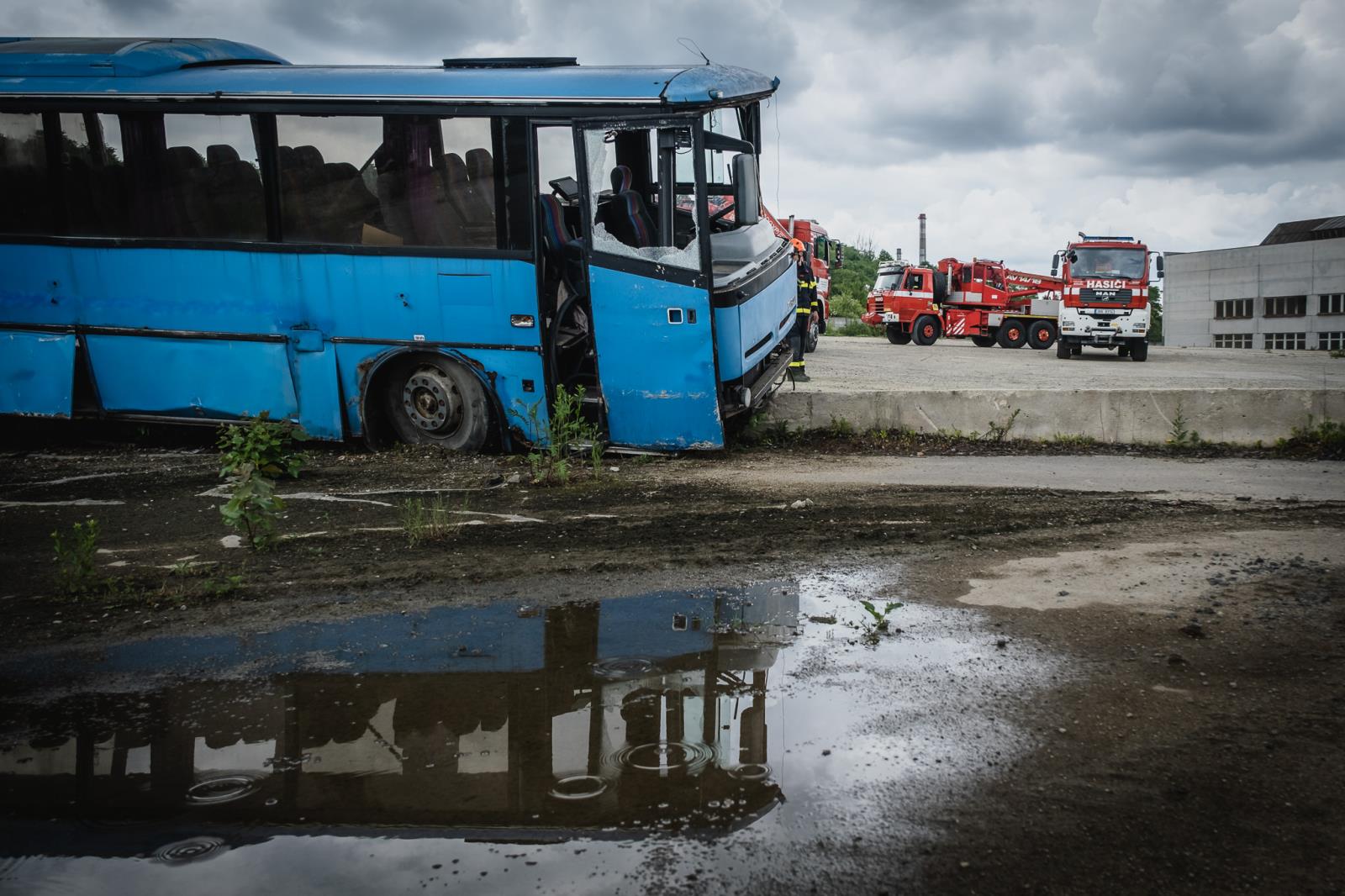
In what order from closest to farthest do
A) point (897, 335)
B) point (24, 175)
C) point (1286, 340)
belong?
point (24, 175)
point (897, 335)
point (1286, 340)

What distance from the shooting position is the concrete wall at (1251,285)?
38.3 metres

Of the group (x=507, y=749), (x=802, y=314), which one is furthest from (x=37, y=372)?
(x=802, y=314)

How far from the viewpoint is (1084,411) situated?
31.6ft

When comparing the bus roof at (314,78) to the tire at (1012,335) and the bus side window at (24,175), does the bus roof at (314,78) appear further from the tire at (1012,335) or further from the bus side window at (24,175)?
the tire at (1012,335)

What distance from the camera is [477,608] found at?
4652mm

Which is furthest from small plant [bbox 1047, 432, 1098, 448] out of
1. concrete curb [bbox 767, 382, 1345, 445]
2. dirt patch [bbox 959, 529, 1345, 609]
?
dirt patch [bbox 959, 529, 1345, 609]

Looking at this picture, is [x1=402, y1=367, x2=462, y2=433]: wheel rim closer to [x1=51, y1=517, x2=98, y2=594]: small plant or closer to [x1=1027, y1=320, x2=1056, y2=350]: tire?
[x1=51, y1=517, x2=98, y2=594]: small plant

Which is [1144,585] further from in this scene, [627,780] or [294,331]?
[294,331]

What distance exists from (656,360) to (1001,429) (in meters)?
3.50

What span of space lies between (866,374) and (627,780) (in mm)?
13877

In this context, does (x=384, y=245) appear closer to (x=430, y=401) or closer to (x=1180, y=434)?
(x=430, y=401)

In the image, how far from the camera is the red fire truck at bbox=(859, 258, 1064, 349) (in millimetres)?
28188

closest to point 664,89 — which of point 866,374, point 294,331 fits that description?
point 294,331

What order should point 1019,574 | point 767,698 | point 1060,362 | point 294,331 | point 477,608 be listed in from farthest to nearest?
point 1060,362 → point 294,331 → point 1019,574 → point 477,608 → point 767,698
